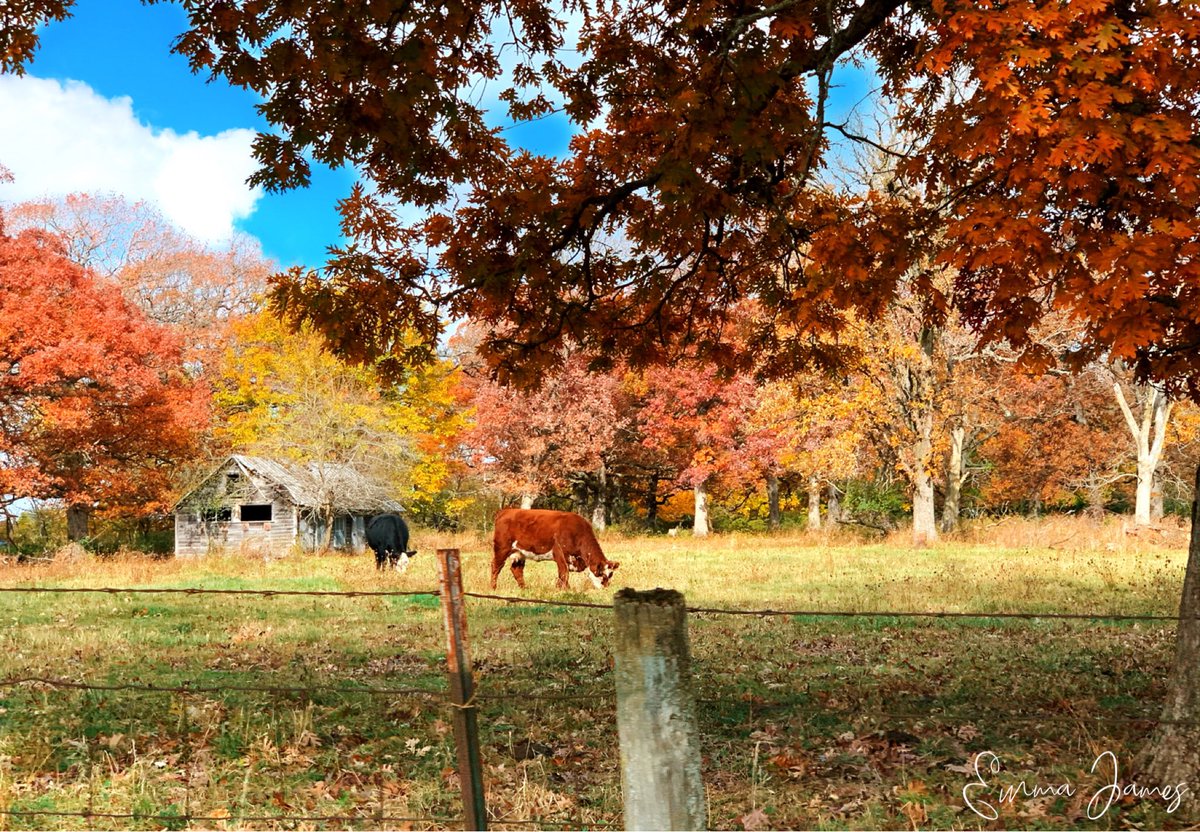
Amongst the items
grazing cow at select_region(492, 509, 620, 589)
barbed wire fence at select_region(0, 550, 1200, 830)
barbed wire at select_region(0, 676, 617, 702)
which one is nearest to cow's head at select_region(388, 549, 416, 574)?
grazing cow at select_region(492, 509, 620, 589)

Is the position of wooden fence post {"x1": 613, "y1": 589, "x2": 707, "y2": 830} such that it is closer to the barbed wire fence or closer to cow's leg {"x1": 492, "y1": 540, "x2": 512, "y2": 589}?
the barbed wire fence

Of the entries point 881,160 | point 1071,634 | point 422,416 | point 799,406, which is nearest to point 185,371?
point 422,416

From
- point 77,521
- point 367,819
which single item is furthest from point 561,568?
point 77,521

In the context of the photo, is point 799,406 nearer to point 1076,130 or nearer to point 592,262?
point 592,262

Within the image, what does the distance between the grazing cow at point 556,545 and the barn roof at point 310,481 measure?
15746 millimetres

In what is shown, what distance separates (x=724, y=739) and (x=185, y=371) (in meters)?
38.6

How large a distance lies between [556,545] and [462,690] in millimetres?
14359

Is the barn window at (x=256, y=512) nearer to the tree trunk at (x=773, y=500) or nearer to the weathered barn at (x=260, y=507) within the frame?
the weathered barn at (x=260, y=507)

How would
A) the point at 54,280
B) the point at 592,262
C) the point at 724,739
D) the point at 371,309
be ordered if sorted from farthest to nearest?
the point at 54,280, the point at 592,262, the point at 371,309, the point at 724,739

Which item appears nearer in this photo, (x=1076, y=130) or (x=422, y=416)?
(x=1076, y=130)

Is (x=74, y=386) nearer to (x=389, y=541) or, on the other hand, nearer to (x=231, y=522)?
(x=231, y=522)

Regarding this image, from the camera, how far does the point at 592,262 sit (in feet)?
31.2

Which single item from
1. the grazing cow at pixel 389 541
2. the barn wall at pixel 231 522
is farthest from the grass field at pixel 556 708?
the barn wall at pixel 231 522

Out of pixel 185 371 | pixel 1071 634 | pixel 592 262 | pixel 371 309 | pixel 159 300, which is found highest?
pixel 159 300
